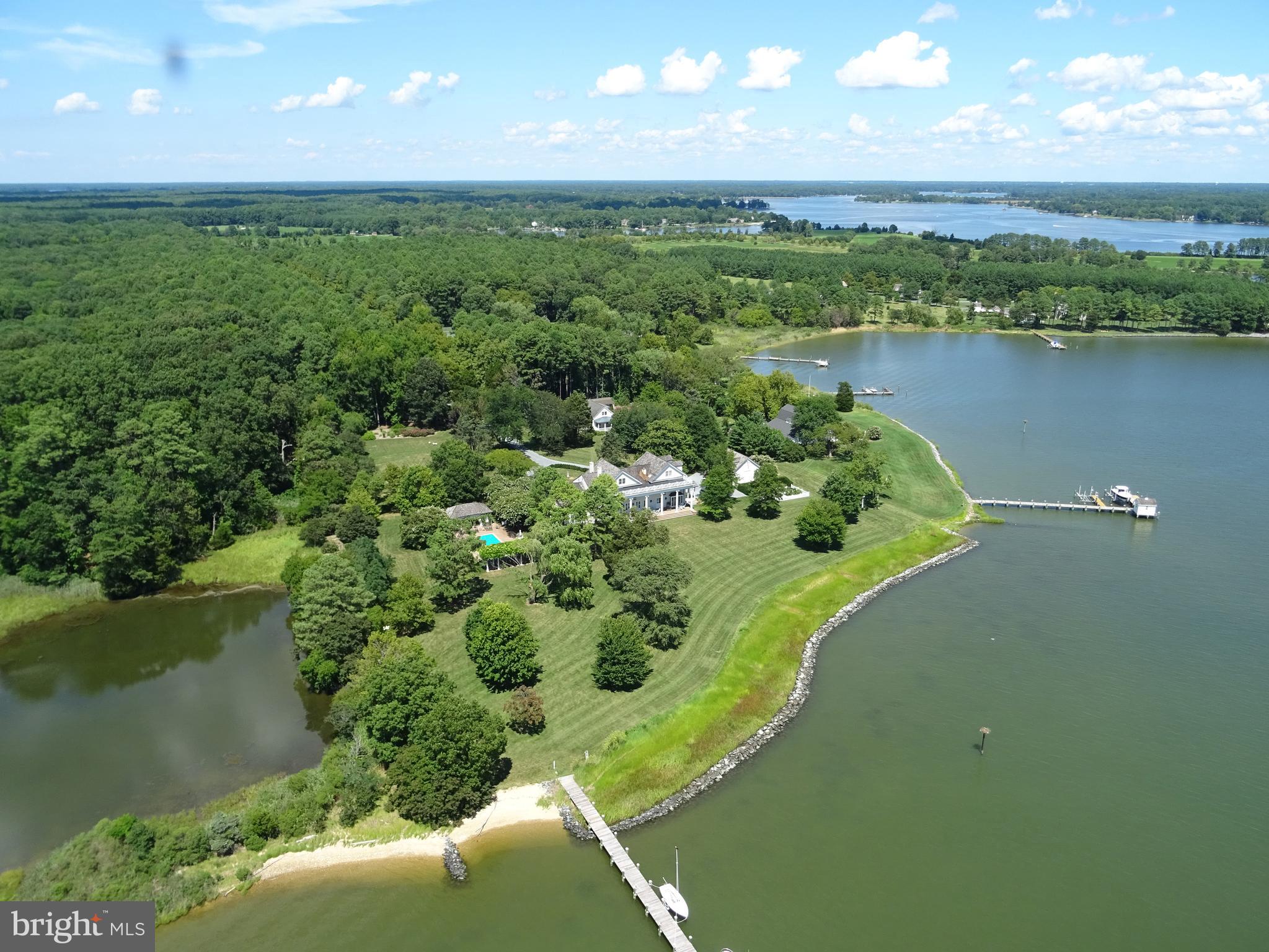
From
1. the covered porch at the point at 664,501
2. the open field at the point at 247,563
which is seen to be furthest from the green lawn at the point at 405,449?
the covered porch at the point at 664,501

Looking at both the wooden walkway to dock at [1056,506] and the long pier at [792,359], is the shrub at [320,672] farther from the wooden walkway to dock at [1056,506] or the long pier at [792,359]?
the long pier at [792,359]

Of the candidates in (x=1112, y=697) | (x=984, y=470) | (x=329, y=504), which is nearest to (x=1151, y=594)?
(x=1112, y=697)

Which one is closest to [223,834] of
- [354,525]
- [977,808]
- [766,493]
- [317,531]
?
[354,525]

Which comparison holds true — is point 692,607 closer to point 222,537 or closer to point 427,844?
point 427,844

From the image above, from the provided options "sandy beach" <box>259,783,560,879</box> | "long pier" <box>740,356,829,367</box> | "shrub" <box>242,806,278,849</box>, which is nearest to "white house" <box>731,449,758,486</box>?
"sandy beach" <box>259,783,560,879</box>

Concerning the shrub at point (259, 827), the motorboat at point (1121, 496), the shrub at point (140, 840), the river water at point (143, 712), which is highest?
the motorboat at point (1121, 496)

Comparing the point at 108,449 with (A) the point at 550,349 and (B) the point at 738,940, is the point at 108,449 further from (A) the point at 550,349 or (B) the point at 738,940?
(B) the point at 738,940

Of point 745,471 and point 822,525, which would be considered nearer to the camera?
point 822,525
